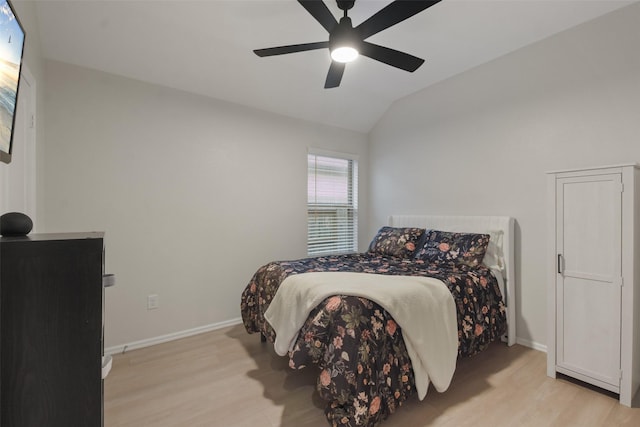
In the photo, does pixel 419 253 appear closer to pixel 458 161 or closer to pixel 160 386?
pixel 458 161

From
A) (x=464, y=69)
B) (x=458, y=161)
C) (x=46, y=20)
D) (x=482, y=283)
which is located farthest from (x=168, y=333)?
(x=464, y=69)

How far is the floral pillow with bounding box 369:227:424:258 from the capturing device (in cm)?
310

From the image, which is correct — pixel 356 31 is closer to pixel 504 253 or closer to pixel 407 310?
pixel 407 310

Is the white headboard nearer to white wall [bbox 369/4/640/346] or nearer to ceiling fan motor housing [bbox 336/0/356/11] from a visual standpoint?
white wall [bbox 369/4/640/346]

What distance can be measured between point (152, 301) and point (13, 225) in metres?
1.95

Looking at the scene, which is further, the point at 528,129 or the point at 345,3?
the point at 528,129

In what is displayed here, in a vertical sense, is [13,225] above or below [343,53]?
below

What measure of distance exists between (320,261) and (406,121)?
229 cm

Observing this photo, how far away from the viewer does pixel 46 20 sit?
2.12 metres

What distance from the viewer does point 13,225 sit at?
1038mm

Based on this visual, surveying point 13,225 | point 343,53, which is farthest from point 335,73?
point 13,225

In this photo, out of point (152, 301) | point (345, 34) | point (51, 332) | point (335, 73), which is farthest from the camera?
point (152, 301)

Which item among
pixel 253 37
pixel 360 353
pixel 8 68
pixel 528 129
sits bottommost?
pixel 360 353

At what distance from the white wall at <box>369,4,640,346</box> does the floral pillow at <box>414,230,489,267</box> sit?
41cm
